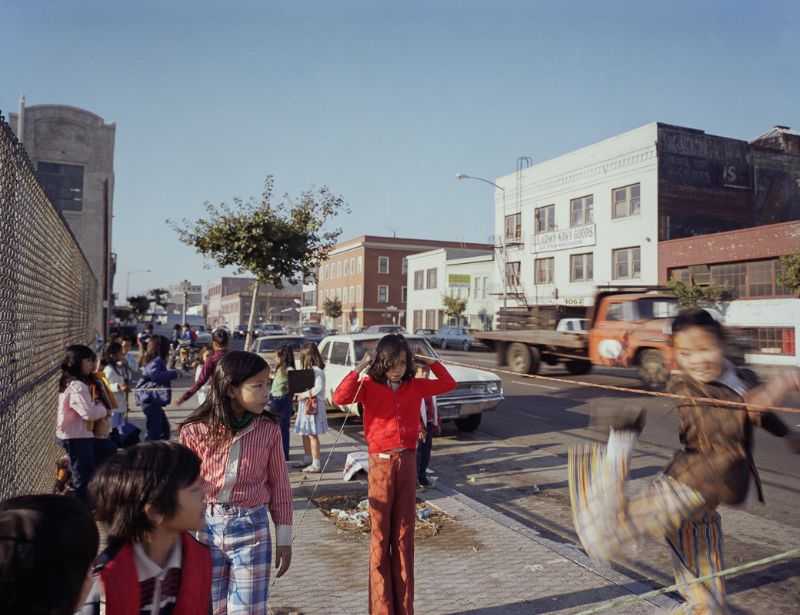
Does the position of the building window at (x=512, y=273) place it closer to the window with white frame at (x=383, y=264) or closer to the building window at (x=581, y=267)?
the building window at (x=581, y=267)

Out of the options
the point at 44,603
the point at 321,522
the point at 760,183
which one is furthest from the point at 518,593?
the point at 760,183

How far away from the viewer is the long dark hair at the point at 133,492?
1.86 meters

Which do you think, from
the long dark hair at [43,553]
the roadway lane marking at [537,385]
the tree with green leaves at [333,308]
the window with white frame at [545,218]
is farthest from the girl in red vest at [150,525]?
the tree with green leaves at [333,308]

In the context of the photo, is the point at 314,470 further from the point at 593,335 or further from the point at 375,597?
the point at 593,335

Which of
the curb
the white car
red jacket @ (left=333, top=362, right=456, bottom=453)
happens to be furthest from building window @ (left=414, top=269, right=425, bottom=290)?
red jacket @ (left=333, top=362, right=456, bottom=453)

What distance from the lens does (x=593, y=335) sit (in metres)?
16.6

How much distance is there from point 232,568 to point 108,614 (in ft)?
3.49

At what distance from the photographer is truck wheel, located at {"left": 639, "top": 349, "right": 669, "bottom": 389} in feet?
47.5

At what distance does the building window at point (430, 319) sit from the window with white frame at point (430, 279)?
217 cm

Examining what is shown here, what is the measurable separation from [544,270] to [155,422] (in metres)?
32.1

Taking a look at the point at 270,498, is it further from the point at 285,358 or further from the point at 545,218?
the point at 545,218

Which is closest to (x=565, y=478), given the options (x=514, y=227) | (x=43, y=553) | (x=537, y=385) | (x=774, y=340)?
(x=43, y=553)

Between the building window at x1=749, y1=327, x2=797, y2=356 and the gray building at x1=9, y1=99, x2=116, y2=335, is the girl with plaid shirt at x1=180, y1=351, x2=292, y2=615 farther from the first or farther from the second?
the gray building at x1=9, y1=99, x2=116, y2=335

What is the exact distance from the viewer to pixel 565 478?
777 cm
